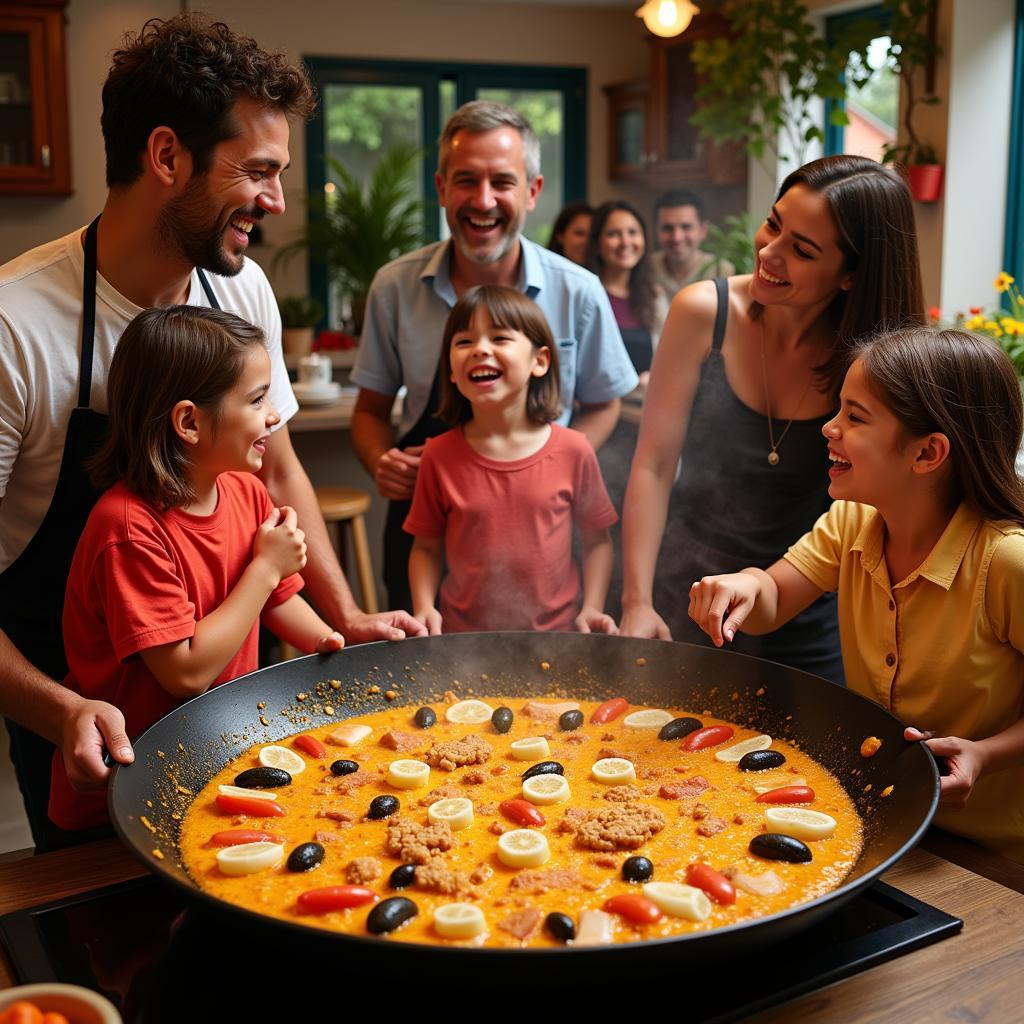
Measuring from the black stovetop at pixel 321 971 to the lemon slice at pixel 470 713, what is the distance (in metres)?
0.74

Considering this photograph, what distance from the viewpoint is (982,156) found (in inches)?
229

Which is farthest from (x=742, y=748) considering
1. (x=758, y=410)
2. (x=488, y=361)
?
(x=488, y=361)

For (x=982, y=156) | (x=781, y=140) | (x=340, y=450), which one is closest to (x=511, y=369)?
(x=340, y=450)

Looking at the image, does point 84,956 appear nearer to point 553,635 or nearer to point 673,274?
point 553,635

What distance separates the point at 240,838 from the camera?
5.28 ft

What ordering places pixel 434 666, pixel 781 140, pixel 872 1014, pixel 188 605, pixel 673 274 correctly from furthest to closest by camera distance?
pixel 781 140
pixel 673 274
pixel 434 666
pixel 188 605
pixel 872 1014

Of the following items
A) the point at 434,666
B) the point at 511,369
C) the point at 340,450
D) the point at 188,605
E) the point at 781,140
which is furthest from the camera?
the point at 781,140

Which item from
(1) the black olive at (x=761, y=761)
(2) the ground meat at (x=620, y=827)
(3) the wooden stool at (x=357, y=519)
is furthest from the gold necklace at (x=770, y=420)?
(3) the wooden stool at (x=357, y=519)

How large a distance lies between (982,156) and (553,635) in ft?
15.5

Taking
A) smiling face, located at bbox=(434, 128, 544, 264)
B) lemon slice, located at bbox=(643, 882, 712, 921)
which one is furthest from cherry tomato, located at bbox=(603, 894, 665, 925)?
smiling face, located at bbox=(434, 128, 544, 264)

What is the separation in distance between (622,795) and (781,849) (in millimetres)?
280

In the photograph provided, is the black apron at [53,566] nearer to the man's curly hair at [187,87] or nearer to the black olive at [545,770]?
the man's curly hair at [187,87]

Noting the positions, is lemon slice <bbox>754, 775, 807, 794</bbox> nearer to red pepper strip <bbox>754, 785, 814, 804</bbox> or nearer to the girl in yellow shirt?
red pepper strip <bbox>754, 785, 814, 804</bbox>

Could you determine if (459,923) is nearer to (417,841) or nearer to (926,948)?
(417,841)
